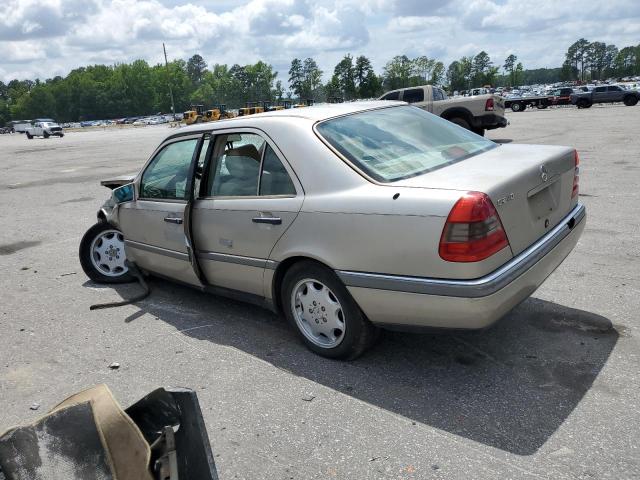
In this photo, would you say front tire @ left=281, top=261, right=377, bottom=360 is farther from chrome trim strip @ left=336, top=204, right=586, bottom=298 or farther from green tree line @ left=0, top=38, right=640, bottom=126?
green tree line @ left=0, top=38, right=640, bottom=126

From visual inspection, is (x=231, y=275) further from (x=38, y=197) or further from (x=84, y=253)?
(x=38, y=197)

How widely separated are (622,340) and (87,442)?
3.28 m

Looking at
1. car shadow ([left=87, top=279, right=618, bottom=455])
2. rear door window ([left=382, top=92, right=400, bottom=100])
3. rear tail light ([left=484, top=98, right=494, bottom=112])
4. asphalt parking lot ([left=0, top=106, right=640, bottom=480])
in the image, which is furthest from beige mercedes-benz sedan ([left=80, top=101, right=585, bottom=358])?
rear door window ([left=382, top=92, right=400, bottom=100])

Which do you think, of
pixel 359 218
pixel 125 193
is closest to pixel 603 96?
pixel 125 193

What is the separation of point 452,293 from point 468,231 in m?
0.34

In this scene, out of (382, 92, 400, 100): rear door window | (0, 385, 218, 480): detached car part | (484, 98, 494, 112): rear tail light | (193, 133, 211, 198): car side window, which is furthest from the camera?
(382, 92, 400, 100): rear door window

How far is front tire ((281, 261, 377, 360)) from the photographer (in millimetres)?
3477

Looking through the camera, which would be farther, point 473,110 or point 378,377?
point 473,110

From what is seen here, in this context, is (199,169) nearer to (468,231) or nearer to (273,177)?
(273,177)

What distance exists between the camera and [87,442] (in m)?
2.10

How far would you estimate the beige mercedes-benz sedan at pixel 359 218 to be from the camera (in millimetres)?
Answer: 3027

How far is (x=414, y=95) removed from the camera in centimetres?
1797

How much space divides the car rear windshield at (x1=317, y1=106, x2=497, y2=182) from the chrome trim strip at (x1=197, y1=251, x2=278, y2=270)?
907 millimetres

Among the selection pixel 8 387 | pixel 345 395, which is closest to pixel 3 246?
pixel 8 387
